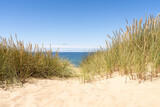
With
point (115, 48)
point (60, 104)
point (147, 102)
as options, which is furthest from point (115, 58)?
point (60, 104)

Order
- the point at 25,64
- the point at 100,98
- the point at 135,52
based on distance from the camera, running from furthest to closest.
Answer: the point at 25,64
the point at 135,52
the point at 100,98

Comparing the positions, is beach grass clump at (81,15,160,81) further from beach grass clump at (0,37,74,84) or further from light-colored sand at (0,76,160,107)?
beach grass clump at (0,37,74,84)

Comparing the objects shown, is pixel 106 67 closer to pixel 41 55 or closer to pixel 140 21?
pixel 140 21

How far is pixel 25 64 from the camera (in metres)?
3.39

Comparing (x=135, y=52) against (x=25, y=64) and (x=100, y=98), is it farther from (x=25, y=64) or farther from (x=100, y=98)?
(x=25, y=64)

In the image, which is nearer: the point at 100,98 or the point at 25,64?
the point at 100,98

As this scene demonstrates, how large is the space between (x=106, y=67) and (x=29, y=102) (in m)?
2.19

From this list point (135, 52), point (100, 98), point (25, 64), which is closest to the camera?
point (100, 98)

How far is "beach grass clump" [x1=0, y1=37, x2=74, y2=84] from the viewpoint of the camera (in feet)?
9.88

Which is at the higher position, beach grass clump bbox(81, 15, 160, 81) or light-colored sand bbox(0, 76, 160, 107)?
beach grass clump bbox(81, 15, 160, 81)

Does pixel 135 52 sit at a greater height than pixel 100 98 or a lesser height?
greater

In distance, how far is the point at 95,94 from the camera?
2107mm

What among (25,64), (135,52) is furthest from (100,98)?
(25,64)

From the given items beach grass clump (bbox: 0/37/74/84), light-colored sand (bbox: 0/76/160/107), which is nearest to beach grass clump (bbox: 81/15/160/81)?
light-colored sand (bbox: 0/76/160/107)
